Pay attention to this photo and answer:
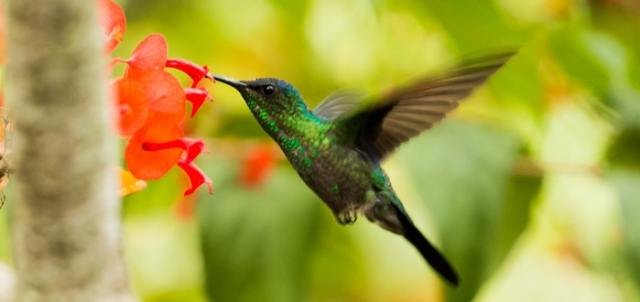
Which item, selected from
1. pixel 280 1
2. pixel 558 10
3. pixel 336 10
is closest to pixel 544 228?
pixel 558 10

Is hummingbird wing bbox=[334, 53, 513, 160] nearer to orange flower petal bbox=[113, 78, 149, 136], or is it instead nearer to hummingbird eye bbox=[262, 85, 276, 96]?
hummingbird eye bbox=[262, 85, 276, 96]

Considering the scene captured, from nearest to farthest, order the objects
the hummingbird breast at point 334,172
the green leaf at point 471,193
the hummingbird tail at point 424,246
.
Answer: the hummingbird breast at point 334,172
the hummingbird tail at point 424,246
the green leaf at point 471,193

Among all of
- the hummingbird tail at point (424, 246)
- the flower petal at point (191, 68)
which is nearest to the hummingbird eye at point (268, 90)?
the flower petal at point (191, 68)

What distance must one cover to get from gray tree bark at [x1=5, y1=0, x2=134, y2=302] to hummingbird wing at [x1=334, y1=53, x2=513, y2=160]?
30.2 inches

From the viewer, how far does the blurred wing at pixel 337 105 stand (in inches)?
65.4

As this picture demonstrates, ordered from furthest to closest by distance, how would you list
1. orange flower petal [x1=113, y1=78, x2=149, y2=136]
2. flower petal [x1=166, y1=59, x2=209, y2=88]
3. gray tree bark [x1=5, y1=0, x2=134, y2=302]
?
flower petal [x1=166, y1=59, x2=209, y2=88] → orange flower petal [x1=113, y1=78, x2=149, y2=136] → gray tree bark [x1=5, y1=0, x2=134, y2=302]

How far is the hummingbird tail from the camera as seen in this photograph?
158 centimetres

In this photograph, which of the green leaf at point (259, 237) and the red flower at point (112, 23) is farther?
the green leaf at point (259, 237)

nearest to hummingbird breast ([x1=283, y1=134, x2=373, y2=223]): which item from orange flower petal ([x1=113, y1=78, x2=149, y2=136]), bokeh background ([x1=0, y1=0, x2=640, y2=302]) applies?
orange flower petal ([x1=113, y1=78, x2=149, y2=136])

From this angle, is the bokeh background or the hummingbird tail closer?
the hummingbird tail

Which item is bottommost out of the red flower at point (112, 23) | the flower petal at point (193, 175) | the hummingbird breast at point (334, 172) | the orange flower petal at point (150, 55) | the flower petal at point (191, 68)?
the hummingbird breast at point (334, 172)

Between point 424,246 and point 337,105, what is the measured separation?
0.88 feet

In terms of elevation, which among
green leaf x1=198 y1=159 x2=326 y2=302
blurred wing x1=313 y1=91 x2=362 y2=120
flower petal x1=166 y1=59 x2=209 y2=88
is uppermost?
flower petal x1=166 y1=59 x2=209 y2=88

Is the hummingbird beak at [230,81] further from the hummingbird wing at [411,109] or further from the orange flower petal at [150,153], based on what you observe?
the hummingbird wing at [411,109]
